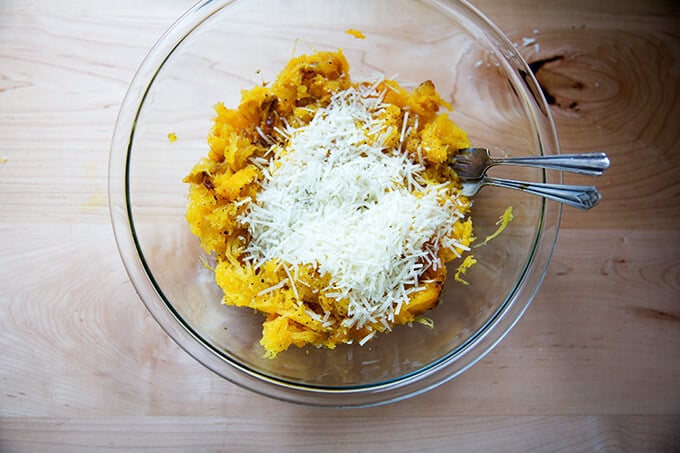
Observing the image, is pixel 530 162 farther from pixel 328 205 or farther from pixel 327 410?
pixel 327 410

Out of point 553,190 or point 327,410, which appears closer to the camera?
point 553,190

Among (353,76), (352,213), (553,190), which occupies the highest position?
(353,76)

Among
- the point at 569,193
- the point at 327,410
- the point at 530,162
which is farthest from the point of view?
the point at 327,410

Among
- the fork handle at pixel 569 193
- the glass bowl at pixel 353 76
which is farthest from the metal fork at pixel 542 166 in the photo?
the glass bowl at pixel 353 76

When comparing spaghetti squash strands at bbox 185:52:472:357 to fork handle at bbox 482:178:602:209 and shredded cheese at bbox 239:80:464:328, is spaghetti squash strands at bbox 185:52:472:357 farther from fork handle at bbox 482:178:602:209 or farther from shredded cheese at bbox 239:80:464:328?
fork handle at bbox 482:178:602:209

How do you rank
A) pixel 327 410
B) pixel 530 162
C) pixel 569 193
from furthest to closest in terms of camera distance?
pixel 327 410 → pixel 530 162 → pixel 569 193

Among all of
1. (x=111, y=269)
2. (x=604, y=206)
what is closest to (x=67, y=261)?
(x=111, y=269)

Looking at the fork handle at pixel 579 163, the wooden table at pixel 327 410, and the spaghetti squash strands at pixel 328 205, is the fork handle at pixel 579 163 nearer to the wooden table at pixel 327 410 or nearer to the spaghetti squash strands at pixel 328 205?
the spaghetti squash strands at pixel 328 205

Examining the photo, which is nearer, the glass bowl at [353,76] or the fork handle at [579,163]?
the fork handle at [579,163]

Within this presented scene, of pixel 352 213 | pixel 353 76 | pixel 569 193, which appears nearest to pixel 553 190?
pixel 569 193
